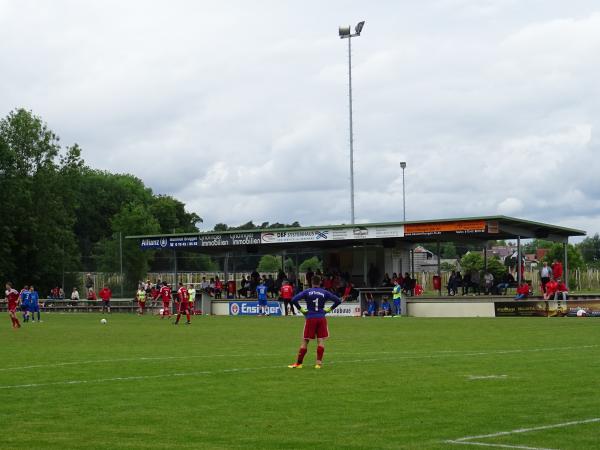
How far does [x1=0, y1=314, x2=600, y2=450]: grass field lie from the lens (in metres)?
11.1

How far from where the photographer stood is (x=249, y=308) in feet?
182

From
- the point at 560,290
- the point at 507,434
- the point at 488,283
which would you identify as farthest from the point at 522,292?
the point at 507,434

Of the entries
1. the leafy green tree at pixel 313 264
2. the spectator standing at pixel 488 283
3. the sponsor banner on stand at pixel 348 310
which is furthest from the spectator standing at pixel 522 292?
the leafy green tree at pixel 313 264

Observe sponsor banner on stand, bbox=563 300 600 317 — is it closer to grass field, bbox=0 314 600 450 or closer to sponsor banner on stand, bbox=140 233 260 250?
grass field, bbox=0 314 600 450

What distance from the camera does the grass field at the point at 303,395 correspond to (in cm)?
1110

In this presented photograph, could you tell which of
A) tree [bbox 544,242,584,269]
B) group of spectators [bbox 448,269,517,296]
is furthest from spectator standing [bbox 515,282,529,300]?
tree [bbox 544,242,584,269]

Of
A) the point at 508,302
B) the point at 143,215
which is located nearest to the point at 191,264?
the point at 508,302

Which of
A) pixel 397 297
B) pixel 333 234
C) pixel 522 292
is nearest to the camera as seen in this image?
pixel 522 292

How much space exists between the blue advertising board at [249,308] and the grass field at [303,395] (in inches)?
1058

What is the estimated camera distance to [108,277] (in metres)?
66.1

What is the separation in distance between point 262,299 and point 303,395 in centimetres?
3905

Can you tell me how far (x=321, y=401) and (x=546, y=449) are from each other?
4734 millimetres

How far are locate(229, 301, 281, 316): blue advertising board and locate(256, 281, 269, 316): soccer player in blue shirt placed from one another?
0.27 meters

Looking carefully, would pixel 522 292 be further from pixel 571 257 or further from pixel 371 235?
pixel 571 257
